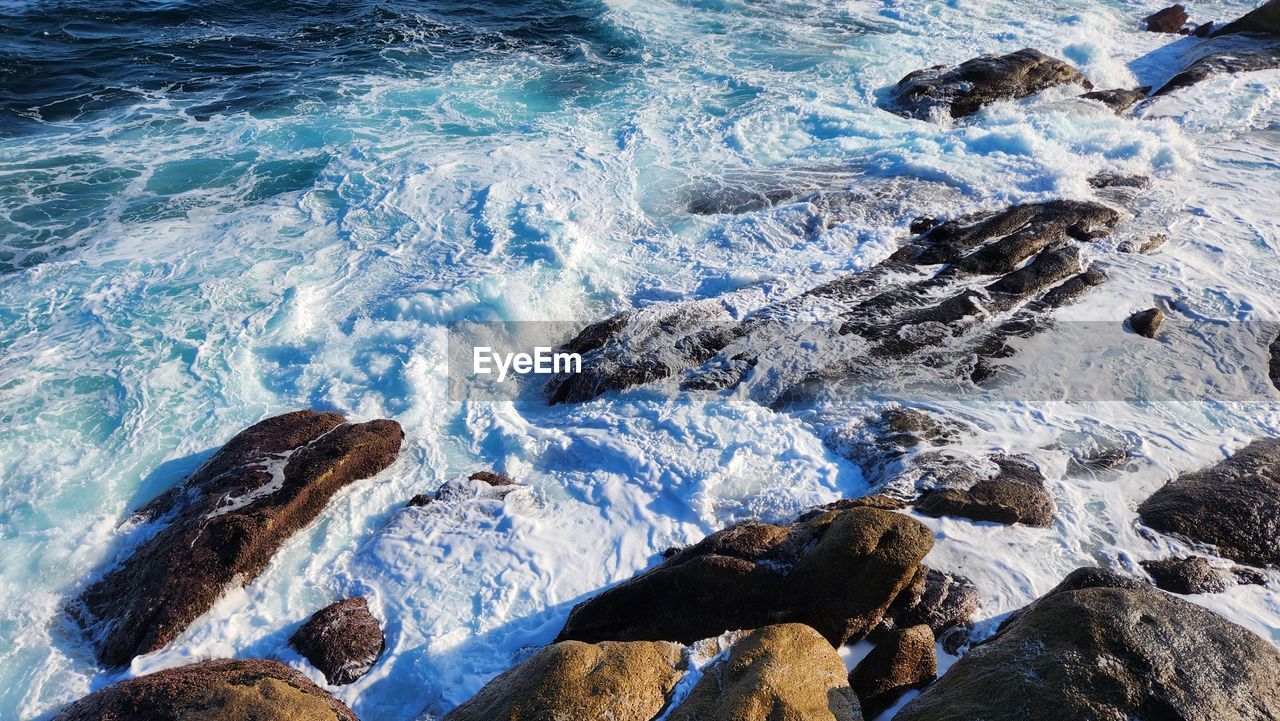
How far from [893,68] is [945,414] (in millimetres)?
13705

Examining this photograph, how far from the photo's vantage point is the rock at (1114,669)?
378 cm

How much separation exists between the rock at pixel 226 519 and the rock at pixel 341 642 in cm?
104

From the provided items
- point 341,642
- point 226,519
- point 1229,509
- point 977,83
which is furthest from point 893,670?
point 977,83

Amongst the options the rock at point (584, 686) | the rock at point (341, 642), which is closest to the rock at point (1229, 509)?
the rock at point (584, 686)

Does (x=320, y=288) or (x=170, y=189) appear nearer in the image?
(x=320, y=288)

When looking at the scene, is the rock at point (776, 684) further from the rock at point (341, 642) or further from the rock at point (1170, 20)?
the rock at point (1170, 20)

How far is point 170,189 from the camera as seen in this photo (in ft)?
43.3

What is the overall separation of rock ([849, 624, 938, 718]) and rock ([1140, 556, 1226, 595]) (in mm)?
2336

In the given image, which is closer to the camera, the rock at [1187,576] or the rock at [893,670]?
the rock at [893,670]

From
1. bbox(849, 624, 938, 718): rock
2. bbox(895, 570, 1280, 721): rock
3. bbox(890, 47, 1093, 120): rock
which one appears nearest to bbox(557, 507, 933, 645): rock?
bbox(849, 624, 938, 718): rock

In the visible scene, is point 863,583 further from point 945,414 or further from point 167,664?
point 167,664

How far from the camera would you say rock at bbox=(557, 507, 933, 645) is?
17.2 feet

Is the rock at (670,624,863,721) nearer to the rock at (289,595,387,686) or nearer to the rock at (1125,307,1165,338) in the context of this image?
the rock at (289,595,387,686)

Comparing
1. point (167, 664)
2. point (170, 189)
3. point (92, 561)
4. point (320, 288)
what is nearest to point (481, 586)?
point (167, 664)
